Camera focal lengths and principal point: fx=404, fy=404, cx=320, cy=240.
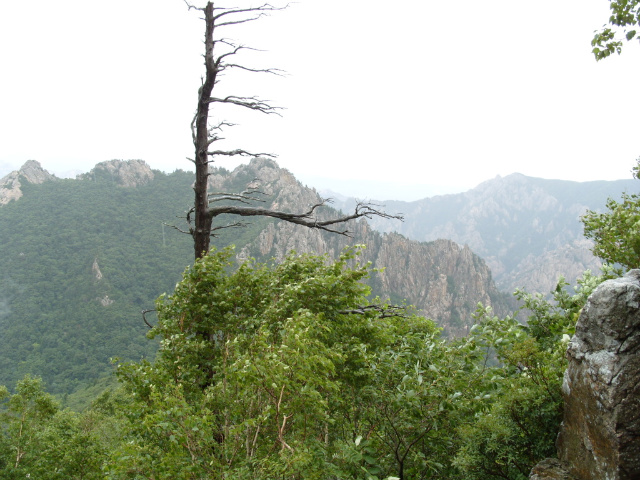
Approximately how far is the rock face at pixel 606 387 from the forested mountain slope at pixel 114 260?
258 feet

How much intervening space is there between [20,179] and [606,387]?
165223mm

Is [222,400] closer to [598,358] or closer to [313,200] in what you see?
[598,358]

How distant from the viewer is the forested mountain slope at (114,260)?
8200 cm

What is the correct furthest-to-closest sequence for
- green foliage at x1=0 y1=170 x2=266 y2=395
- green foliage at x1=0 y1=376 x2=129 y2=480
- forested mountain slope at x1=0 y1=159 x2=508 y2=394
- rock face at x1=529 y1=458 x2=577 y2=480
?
forested mountain slope at x1=0 y1=159 x2=508 y2=394 < green foliage at x1=0 y1=170 x2=266 y2=395 < green foliage at x1=0 y1=376 x2=129 y2=480 < rock face at x1=529 y1=458 x2=577 y2=480

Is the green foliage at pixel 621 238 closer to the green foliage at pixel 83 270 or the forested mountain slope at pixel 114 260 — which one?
the forested mountain slope at pixel 114 260

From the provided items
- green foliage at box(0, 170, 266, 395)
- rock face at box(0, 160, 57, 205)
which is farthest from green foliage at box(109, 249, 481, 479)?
rock face at box(0, 160, 57, 205)

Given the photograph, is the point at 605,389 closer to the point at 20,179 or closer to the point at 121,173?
the point at 121,173

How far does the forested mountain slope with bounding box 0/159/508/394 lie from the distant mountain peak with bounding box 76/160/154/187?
1.20ft

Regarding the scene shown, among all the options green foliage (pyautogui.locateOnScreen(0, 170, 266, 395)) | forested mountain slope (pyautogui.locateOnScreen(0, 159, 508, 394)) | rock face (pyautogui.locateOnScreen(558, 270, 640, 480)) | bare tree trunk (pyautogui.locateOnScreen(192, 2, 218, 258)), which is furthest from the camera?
forested mountain slope (pyautogui.locateOnScreen(0, 159, 508, 394))

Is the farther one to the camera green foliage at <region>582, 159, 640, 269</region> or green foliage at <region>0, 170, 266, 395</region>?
green foliage at <region>0, 170, 266, 395</region>

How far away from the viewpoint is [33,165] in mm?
140750

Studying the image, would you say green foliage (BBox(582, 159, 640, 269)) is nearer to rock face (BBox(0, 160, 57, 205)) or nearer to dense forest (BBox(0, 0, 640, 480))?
dense forest (BBox(0, 0, 640, 480))

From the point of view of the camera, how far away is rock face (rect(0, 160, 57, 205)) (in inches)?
4938

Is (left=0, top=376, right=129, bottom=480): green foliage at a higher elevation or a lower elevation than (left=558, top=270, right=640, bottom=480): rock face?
lower
